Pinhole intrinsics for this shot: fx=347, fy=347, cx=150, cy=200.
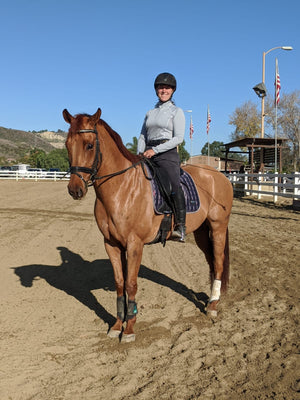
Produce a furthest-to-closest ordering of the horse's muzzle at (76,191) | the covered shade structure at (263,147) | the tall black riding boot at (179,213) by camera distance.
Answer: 1. the covered shade structure at (263,147)
2. the tall black riding boot at (179,213)
3. the horse's muzzle at (76,191)

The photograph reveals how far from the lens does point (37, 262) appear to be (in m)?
7.16

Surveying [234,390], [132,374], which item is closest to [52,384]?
[132,374]


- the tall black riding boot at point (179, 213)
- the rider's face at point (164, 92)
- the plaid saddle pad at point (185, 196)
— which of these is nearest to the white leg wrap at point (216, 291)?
the tall black riding boot at point (179, 213)

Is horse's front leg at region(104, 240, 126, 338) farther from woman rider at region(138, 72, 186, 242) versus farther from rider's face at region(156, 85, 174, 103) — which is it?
rider's face at region(156, 85, 174, 103)

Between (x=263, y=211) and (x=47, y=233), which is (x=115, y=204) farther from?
(x=263, y=211)

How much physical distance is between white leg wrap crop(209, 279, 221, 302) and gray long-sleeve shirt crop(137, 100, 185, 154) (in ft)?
6.94

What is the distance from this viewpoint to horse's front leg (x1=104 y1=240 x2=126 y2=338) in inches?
165

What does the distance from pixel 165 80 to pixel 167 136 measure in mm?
→ 716

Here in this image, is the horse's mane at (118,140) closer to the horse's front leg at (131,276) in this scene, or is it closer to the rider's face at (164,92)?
the rider's face at (164,92)

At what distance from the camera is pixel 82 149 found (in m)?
3.70

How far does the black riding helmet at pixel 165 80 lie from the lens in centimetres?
444

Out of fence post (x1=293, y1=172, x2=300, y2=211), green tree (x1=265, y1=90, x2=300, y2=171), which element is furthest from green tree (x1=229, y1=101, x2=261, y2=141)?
fence post (x1=293, y1=172, x2=300, y2=211)

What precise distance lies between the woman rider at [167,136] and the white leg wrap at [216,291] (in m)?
1.01

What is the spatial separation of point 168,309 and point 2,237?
241 inches
